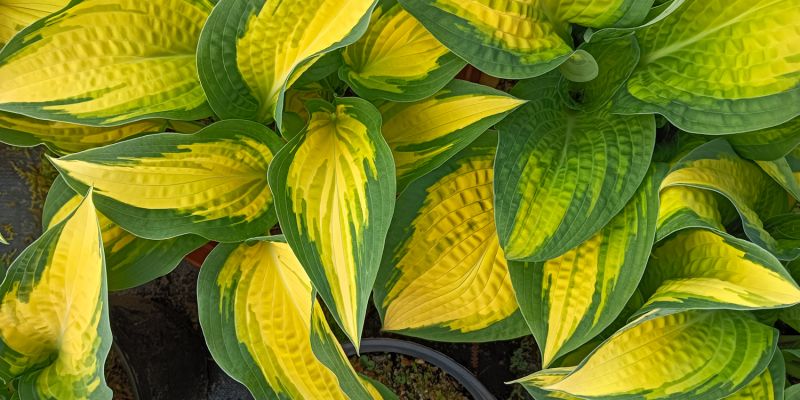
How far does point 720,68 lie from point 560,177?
217 mm

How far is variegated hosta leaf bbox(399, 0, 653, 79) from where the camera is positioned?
0.69 metres

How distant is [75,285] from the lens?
0.73m

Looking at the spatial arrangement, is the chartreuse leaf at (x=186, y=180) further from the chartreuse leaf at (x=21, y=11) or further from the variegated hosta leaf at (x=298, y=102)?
the chartreuse leaf at (x=21, y=11)

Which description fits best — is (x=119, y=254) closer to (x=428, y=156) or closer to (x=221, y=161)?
(x=221, y=161)

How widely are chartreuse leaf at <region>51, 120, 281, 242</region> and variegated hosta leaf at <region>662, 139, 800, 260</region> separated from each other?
50 cm

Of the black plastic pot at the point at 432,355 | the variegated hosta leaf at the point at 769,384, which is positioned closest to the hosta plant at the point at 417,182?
the variegated hosta leaf at the point at 769,384

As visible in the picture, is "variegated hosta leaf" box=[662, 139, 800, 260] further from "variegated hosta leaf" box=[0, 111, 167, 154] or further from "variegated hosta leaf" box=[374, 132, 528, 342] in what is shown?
"variegated hosta leaf" box=[0, 111, 167, 154]

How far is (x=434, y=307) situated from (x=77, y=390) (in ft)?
1.47

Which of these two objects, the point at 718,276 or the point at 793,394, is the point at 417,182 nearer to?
the point at 718,276

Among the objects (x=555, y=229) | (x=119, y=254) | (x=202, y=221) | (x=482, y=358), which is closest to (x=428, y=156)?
(x=555, y=229)

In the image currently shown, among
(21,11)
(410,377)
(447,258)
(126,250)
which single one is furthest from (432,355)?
(21,11)

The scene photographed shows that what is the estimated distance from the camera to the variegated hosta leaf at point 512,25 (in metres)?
0.69

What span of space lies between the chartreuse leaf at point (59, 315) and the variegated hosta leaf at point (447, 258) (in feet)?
1.15

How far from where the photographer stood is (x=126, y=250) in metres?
0.84
